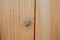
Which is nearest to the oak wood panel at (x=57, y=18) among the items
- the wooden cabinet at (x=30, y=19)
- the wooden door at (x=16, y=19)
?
the wooden cabinet at (x=30, y=19)

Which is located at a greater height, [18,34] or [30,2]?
[30,2]

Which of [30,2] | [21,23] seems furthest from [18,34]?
[30,2]

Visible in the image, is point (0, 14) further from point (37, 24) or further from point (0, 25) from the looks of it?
point (37, 24)

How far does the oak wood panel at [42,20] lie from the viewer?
0.47m

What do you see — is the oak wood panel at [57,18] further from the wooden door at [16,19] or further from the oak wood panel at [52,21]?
the wooden door at [16,19]

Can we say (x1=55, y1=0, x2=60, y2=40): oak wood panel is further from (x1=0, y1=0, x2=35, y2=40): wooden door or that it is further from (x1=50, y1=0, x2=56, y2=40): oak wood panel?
(x1=0, y1=0, x2=35, y2=40): wooden door

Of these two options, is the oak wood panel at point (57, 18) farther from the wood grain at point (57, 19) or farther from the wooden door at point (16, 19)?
the wooden door at point (16, 19)

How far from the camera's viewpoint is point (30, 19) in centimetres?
46

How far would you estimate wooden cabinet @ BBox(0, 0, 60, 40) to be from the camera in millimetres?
430

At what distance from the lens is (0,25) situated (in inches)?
16.7

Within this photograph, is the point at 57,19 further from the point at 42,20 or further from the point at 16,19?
the point at 16,19

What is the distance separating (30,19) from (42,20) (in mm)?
59

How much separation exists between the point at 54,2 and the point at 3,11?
25cm

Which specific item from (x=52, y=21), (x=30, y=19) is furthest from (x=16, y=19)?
(x=52, y=21)
